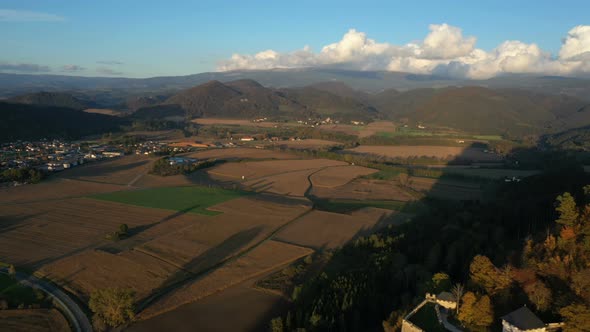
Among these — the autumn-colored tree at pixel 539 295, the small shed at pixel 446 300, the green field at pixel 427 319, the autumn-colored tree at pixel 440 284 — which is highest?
the autumn-colored tree at pixel 539 295

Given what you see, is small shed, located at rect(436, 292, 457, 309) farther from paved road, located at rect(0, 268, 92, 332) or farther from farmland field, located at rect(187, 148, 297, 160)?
farmland field, located at rect(187, 148, 297, 160)

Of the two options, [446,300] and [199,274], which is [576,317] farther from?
[199,274]

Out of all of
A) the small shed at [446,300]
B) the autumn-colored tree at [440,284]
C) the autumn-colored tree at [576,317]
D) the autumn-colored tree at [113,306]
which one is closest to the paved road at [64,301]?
the autumn-colored tree at [113,306]

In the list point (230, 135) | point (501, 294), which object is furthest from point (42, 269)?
point (230, 135)

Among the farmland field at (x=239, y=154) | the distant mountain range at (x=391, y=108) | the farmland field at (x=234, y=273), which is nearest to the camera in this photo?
the farmland field at (x=234, y=273)

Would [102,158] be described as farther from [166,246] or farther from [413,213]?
[413,213]

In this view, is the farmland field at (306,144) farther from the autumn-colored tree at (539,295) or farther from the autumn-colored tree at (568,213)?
the autumn-colored tree at (539,295)

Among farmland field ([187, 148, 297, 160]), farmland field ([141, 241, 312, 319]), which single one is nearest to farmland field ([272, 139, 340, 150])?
farmland field ([187, 148, 297, 160])
